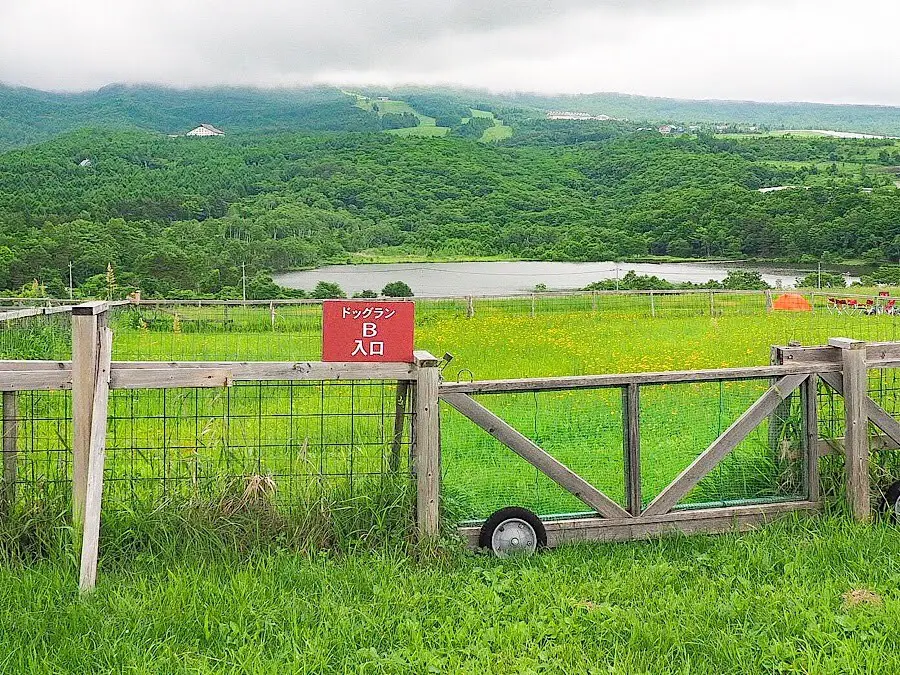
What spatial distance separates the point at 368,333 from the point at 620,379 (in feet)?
5.58

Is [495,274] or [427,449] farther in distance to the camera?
[495,274]

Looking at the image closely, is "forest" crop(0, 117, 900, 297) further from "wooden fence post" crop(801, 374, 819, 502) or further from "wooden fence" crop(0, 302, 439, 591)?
"wooden fence post" crop(801, 374, 819, 502)

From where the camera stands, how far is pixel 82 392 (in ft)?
16.9

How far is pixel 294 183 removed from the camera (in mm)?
96750

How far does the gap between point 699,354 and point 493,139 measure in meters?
123

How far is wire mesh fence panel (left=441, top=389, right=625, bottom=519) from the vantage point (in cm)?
621

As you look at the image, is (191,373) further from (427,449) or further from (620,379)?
(620,379)

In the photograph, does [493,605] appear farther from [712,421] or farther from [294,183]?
[294,183]

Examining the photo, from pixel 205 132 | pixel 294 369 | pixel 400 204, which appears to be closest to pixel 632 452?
pixel 294 369

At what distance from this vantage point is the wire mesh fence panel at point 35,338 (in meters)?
15.7

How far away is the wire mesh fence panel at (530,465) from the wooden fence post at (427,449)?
0.46m

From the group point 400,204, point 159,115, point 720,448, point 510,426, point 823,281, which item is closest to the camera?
point 510,426

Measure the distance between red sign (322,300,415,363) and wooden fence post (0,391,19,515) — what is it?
1.94 meters

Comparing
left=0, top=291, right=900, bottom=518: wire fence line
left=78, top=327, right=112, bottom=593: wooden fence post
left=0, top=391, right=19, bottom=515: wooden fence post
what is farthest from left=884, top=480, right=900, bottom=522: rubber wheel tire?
left=0, top=391, right=19, bottom=515: wooden fence post
